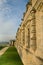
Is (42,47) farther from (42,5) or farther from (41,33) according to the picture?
(42,5)

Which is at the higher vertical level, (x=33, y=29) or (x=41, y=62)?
(x=33, y=29)

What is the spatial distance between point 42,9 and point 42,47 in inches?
62.0

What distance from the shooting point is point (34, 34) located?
8.31m

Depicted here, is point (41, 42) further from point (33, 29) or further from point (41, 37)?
point (33, 29)

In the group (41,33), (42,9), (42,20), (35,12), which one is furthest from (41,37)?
(35,12)

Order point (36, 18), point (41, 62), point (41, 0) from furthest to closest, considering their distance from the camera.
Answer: point (36, 18)
point (41, 0)
point (41, 62)

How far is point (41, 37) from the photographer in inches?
273

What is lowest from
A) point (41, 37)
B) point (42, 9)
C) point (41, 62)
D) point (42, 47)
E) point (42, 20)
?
point (41, 62)

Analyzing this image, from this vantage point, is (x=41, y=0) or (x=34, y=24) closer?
(x=41, y=0)

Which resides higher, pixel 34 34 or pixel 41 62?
pixel 34 34

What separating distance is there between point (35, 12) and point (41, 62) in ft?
10.1

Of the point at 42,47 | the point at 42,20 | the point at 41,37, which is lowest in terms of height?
the point at 42,47

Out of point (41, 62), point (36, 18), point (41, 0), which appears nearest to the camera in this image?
point (41, 62)

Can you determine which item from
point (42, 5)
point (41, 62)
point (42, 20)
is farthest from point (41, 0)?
point (41, 62)
